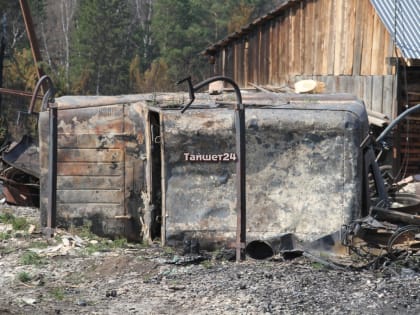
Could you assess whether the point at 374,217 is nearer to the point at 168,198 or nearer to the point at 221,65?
the point at 168,198

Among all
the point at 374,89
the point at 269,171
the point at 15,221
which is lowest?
the point at 15,221

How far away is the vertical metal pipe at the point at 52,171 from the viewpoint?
10.3 m

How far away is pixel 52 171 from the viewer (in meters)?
10.3

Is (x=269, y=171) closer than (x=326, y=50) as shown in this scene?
Yes

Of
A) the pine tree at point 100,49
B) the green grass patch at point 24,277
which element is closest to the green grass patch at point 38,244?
the green grass patch at point 24,277

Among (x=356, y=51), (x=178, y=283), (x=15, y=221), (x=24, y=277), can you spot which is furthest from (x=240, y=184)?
(x=356, y=51)

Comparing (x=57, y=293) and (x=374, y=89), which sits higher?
(x=374, y=89)

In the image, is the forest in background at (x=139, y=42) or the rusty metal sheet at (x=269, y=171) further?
the forest in background at (x=139, y=42)

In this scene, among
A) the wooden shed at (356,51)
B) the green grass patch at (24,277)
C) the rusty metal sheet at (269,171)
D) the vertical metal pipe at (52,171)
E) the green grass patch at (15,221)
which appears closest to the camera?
the green grass patch at (24,277)

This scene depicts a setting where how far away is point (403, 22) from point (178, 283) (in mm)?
11488

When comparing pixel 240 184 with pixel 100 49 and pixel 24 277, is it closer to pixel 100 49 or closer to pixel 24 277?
pixel 24 277

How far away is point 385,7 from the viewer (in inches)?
714

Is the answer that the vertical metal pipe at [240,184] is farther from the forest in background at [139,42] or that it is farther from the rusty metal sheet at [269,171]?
the forest in background at [139,42]

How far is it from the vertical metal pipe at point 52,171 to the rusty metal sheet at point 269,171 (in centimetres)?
148
